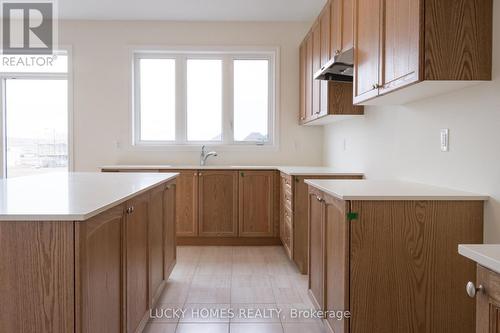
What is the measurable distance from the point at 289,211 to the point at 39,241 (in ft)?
8.37

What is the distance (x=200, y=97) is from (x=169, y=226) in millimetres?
2343

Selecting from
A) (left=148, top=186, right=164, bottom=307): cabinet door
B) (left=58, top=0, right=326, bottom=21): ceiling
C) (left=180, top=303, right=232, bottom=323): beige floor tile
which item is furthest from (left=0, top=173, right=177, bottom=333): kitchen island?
(left=58, top=0, right=326, bottom=21): ceiling

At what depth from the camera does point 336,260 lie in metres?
1.95

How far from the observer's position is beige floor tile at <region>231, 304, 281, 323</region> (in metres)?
2.51

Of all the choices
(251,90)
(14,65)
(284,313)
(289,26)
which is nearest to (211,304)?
(284,313)

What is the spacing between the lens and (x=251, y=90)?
4.95 m

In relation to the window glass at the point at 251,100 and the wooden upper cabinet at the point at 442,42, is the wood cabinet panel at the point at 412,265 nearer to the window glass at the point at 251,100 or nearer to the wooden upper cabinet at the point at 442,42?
the wooden upper cabinet at the point at 442,42

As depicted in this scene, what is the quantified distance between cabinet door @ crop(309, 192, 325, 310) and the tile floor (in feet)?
0.64

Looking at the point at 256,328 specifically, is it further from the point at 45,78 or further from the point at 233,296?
the point at 45,78

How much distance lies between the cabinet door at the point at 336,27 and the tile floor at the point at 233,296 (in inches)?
73.0

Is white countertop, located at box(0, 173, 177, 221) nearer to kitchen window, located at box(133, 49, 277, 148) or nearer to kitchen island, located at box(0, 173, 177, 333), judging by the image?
kitchen island, located at box(0, 173, 177, 333)

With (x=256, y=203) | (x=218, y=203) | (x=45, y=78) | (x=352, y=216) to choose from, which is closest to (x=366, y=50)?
(x=352, y=216)

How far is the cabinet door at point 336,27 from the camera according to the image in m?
2.86

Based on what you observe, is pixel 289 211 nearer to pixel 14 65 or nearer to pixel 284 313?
pixel 284 313
